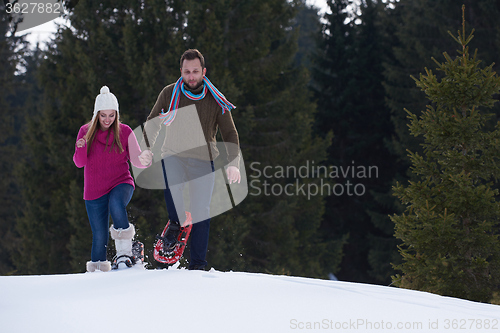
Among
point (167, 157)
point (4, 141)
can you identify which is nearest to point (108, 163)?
point (167, 157)

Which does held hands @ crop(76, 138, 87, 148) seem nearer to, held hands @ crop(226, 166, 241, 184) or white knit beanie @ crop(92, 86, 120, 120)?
white knit beanie @ crop(92, 86, 120, 120)

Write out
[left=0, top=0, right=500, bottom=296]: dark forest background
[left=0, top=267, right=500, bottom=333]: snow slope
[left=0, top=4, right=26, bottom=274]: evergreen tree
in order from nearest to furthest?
1. [left=0, top=267, right=500, bottom=333]: snow slope
2. [left=0, top=0, right=500, bottom=296]: dark forest background
3. [left=0, top=4, right=26, bottom=274]: evergreen tree

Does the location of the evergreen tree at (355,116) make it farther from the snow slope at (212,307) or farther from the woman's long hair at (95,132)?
the snow slope at (212,307)

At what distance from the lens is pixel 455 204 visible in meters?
7.22

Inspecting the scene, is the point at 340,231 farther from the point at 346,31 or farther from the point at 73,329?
the point at 73,329

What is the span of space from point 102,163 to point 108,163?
5cm

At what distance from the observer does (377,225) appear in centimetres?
2441

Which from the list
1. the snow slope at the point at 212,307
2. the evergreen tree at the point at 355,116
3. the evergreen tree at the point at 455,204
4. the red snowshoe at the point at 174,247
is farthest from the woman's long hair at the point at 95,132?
the evergreen tree at the point at 355,116

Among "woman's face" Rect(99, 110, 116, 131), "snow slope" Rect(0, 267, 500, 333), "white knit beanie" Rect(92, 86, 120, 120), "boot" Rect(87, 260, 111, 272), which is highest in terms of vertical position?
"white knit beanie" Rect(92, 86, 120, 120)

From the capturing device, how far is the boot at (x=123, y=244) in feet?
A: 16.3

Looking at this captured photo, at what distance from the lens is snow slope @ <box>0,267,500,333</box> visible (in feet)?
9.67

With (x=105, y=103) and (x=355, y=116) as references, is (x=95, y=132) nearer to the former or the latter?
(x=105, y=103)

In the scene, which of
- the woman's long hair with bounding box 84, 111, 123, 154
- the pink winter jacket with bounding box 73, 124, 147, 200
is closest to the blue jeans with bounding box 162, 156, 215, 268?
the pink winter jacket with bounding box 73, 124, 147, 200

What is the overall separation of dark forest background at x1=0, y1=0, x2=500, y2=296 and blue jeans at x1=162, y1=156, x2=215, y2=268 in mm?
10883
